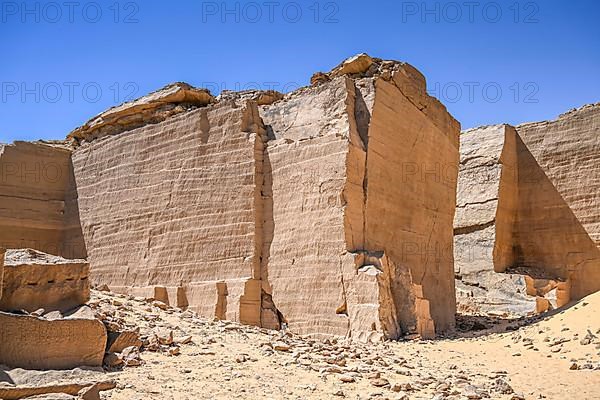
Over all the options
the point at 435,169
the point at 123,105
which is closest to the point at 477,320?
the point at 435,169

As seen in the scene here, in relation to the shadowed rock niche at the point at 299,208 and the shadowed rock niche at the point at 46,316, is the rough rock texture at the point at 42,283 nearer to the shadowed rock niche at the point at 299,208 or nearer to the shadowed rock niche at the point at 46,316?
the shadowed rock niche at the point at 46,316

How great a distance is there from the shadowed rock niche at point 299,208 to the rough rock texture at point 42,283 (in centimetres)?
466

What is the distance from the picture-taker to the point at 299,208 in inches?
480

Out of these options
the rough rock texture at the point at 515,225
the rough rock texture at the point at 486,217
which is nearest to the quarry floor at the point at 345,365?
the rough rock texture at the point at 486,217

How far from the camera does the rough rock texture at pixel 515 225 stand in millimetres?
20562

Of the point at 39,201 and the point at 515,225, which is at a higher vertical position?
the point at 515,225

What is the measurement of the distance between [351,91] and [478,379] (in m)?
6.35

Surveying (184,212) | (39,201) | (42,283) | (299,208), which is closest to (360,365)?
(42,283)

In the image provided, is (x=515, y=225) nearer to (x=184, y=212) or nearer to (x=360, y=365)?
(x=184, y=212)

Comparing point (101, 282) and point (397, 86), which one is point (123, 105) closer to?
point (101, 282)

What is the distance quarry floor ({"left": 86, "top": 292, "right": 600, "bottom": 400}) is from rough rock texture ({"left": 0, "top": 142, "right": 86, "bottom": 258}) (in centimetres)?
715

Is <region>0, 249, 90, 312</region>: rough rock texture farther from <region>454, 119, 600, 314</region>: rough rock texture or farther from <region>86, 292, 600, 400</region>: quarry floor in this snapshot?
<region>454, 119, 600, 314</region>: rough rock texture

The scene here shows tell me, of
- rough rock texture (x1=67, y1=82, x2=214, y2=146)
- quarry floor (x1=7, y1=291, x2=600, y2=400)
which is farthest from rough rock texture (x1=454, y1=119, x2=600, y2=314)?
rough rock texture (x1=67, y1=82, x2=214, y2=146)

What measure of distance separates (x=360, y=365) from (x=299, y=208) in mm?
4531
